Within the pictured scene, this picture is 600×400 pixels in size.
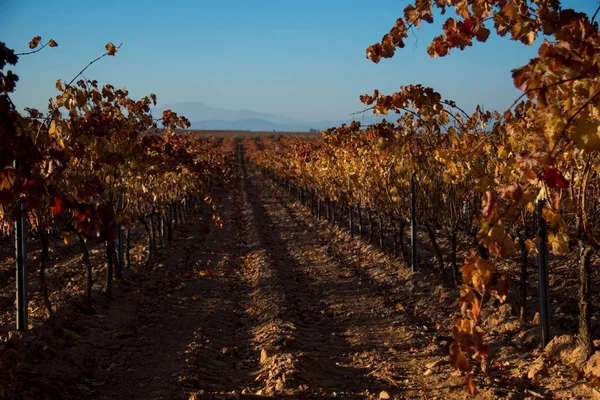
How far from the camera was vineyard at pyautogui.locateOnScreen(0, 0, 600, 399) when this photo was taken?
7.46 feet

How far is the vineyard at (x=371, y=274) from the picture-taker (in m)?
2.27

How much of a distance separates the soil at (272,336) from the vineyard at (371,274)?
0.11 feet

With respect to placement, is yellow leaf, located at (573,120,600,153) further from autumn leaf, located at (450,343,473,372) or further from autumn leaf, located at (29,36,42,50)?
autumn leaf, located at (29,36,42,50)

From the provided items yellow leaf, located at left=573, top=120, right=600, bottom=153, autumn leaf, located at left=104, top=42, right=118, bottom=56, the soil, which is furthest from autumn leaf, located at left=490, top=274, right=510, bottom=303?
autumn leaf, located at left=104, top=42, right=118, bottom=56

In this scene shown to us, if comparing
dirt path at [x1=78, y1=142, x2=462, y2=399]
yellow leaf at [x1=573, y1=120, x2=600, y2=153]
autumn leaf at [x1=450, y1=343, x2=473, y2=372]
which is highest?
yellow leaf at [x1=573, y1=120, x2=600, y2=153]

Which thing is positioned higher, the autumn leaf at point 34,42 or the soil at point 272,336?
the autumn leaf at point 34,42

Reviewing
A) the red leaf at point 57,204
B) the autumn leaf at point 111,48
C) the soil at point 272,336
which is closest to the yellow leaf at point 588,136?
the red leaf at point 57,204

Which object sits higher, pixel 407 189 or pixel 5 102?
pixel 5 102

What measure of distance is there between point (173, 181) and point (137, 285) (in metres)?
6.71

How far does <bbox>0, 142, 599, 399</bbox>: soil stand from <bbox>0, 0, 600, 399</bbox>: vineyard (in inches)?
1.4

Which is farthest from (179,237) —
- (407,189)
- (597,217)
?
(597,217)

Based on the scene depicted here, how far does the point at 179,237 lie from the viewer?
17422mm

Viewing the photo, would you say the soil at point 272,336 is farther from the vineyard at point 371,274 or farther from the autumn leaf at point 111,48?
the autumn leaf at point 111,48

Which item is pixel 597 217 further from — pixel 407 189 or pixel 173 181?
pixel 173 181
